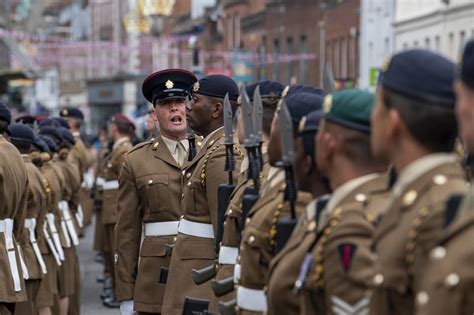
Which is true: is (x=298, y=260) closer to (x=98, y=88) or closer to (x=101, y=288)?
(x=101, y=288)

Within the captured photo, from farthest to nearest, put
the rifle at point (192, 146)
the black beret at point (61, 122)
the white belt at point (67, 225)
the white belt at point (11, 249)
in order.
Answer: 1. the black beret at point (61, 122)
2. the white belt at point (67, 225)
3. the white belt at point (11, 249)
4. the rifle at point (192, 146)

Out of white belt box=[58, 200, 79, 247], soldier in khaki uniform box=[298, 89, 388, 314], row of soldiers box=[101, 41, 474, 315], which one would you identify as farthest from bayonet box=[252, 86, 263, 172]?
white belt box=[58, 200, 79, 247]

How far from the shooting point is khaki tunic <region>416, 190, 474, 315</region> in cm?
432

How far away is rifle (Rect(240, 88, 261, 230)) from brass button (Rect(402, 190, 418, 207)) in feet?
8.19

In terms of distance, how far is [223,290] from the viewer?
7.78m

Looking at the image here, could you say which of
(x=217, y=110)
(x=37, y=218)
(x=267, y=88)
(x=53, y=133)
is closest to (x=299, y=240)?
(x=267, y=88)

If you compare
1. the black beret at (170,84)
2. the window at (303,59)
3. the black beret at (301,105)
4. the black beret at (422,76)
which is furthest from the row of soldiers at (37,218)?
the window at (303,59)

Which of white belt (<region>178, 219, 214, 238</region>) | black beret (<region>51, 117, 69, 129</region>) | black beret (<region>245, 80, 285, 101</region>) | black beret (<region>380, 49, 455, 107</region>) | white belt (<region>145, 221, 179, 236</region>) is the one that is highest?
black beret (<region>380, 49, 455, 107</region>)

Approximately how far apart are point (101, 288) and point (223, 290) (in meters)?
14.6

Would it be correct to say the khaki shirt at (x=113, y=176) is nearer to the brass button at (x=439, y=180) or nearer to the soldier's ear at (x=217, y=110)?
the soldier's ear at (x=217, y=110)

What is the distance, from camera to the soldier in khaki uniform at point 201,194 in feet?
31.2

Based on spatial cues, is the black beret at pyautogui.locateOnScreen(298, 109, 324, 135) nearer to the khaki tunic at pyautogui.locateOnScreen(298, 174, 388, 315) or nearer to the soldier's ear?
the khaki tunic at pyautogui.locateOnScreen(298, 174, 388, 315)

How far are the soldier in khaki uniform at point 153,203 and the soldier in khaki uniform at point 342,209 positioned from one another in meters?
5.09

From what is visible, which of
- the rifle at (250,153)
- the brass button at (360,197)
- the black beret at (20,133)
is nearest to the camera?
the brass button at (360,197)
